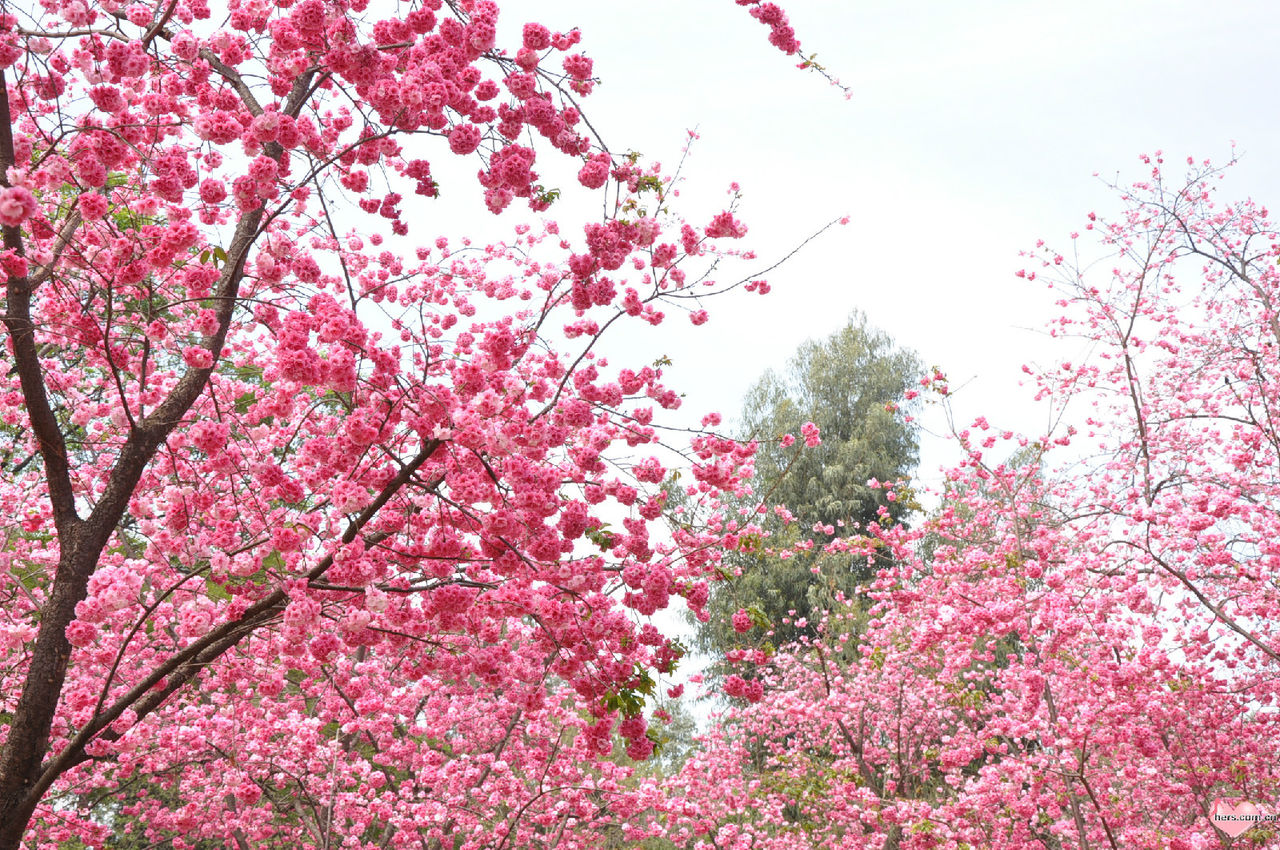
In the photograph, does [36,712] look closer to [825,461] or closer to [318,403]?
[318,403]

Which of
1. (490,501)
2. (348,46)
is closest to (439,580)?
(490,501)

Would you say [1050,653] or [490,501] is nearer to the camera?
[490,501]

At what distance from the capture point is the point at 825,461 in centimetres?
2002

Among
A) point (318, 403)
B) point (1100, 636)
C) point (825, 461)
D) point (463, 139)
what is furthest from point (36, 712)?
point (825, 461)

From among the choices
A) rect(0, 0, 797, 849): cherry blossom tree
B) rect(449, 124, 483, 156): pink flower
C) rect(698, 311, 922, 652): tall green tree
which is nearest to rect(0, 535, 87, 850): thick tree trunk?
rect(0, 0, 797, 849): cherry blossom tree

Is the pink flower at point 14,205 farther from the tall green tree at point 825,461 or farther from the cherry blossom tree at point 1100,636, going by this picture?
the tall green tree at point 825,461

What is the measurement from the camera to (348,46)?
156 inches

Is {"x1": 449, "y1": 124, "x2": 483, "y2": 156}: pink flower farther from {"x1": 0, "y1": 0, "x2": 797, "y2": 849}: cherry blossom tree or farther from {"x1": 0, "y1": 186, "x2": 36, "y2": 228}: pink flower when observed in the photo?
{"x1": 0, "y1": 186, "x2": 36, "y2": 228}: pink flower

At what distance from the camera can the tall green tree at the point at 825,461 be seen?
17.5 m

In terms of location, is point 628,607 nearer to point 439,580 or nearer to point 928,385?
point 439,580

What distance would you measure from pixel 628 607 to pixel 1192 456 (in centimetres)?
836

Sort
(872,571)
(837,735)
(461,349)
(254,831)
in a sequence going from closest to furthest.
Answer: (461,349) → (254,831) → (837,735) → (872,571)

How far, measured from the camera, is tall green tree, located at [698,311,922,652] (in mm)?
17547

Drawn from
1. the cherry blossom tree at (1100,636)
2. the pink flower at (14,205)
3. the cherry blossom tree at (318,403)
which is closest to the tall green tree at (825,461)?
the cherry blossom tree at (1100,636)
